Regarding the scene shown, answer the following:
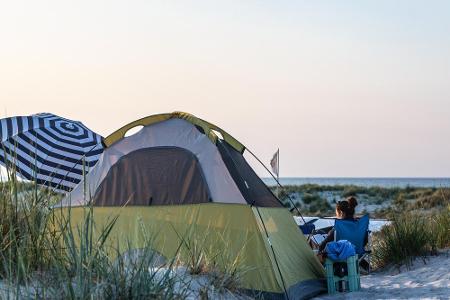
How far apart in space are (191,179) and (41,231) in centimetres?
308

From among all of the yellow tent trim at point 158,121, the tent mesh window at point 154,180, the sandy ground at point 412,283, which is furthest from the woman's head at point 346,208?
the tent mesh window at point 154,180

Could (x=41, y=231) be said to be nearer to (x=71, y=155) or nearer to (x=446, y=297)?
(x=446, y=297)

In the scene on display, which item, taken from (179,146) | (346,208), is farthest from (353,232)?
(179,146)

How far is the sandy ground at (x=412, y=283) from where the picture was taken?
22.0ft

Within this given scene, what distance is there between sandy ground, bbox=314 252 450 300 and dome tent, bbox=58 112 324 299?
0.55 metres

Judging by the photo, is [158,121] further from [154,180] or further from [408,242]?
[408,242]

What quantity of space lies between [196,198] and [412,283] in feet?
7.63

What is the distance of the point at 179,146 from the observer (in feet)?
25.0

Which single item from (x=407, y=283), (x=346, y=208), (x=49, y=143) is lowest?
(x=407, y=283)

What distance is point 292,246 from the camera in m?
7.44

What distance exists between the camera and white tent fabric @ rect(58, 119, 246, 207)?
286 inches

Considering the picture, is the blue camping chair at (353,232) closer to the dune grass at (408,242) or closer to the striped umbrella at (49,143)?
the dune grass at (408,242)

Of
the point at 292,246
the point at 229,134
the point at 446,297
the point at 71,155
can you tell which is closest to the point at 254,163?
the point at 229,134

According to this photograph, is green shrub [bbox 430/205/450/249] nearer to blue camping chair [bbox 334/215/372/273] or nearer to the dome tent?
blue camping chair [bbox 334/215/372/273]
